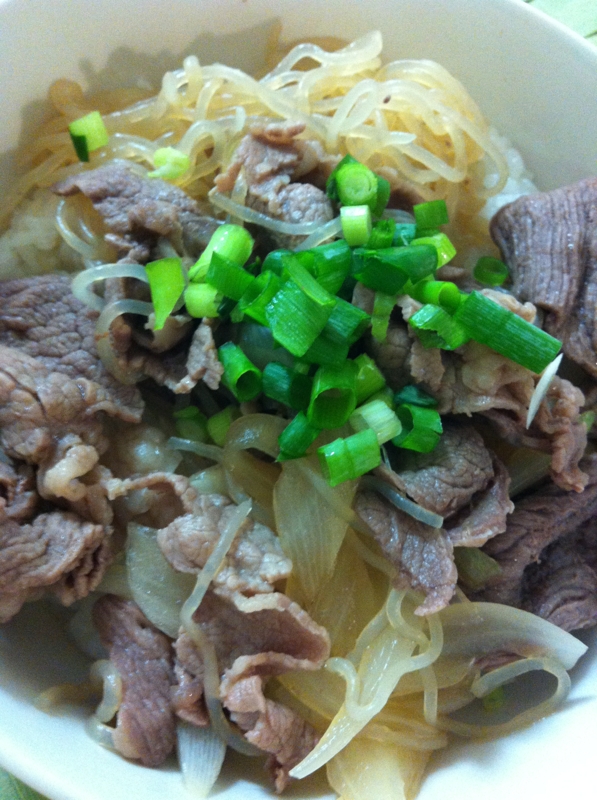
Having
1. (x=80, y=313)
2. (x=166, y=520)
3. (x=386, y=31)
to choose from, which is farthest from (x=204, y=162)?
(x=166, y=520)

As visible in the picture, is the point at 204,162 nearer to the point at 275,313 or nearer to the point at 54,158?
the point at 54,158

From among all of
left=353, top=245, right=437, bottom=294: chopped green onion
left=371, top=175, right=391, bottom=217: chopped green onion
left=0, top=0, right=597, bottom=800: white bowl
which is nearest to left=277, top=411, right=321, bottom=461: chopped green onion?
left=353, top=245, right=437, bottom=294: chopped green onion

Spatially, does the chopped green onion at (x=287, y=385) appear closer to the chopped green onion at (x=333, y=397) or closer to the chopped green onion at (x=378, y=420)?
the chopped green onion at (x=333, y=397)

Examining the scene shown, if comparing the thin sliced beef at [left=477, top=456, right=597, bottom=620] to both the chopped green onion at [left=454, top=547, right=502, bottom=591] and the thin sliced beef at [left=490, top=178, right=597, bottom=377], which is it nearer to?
the chopped green onion at [left=454, top=547, right=502, bottom=591]

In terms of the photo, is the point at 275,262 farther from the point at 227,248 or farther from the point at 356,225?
the point at 356,225

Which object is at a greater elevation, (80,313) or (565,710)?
(80,313)

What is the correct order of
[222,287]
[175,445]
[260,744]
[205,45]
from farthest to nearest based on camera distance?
[205,45] → [175,445] → [222,287] → [260,744]

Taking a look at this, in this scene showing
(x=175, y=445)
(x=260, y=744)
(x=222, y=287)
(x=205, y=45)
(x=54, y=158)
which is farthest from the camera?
(x=205, y=45)
